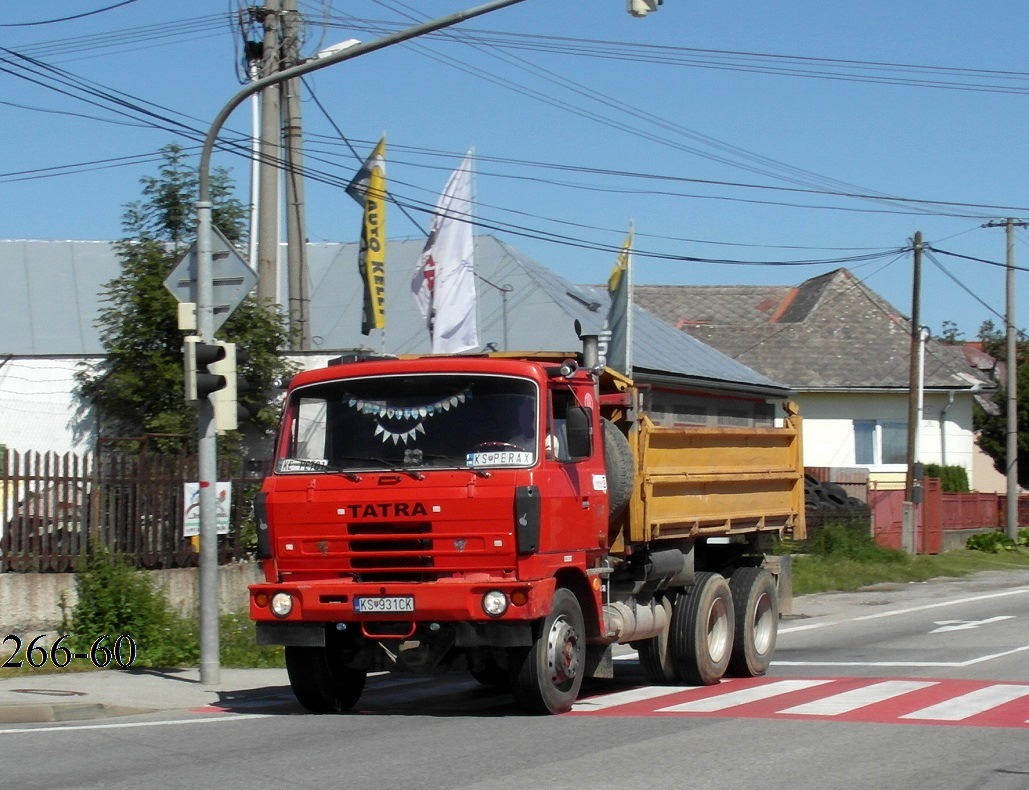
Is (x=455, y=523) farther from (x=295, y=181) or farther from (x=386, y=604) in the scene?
(x=295, y=181)

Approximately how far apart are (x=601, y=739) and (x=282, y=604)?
8.93 feet

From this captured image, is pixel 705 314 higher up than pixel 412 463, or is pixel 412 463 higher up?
pixel 705 314

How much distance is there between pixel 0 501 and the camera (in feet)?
48.9

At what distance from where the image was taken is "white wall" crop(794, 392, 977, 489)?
1848 inches

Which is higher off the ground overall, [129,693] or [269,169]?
[269,169]

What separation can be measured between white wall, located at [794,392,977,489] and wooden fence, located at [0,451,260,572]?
Result: 106ft

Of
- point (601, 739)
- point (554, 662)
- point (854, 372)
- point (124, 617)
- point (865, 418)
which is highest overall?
point (854, 372)

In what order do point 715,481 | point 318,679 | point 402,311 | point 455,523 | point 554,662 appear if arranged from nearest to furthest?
1. point 455,523
2. point 554,662
3. point 318,679
4. point 715,481
5. point 402,311

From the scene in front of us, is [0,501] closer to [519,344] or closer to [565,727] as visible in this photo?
[565,727]

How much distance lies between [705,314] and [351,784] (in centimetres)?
4750

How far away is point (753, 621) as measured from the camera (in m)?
14.0

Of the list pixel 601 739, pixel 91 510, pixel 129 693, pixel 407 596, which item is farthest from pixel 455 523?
pixel 91 510

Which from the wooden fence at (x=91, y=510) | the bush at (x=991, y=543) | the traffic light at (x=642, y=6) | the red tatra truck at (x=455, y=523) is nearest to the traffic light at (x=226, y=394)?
the red tatra truck at (x=455, y=523)

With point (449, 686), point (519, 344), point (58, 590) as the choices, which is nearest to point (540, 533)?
point (449, 686)
